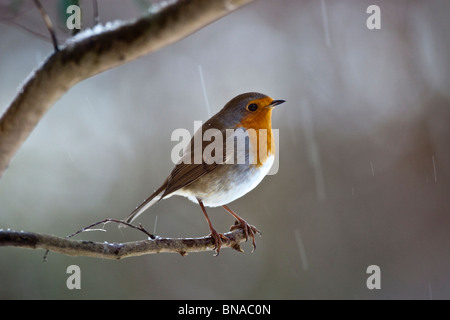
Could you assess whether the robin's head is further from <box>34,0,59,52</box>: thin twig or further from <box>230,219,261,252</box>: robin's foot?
<box>34,0,59,52</box>: thin twig

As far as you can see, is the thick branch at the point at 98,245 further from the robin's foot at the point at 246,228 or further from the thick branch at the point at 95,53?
the robin's foot at the point at 246,228

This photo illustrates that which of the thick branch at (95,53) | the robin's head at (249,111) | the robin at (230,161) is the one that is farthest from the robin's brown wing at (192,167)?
the thick branch at (95,53)

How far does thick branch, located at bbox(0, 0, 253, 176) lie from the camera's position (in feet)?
3.14

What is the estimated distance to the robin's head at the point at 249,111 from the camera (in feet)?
7.80

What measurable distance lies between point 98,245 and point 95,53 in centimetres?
63

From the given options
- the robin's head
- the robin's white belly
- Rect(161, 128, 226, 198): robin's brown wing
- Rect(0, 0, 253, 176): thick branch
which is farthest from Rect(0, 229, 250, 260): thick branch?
the robin's head

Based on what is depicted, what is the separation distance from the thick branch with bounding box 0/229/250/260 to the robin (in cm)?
33

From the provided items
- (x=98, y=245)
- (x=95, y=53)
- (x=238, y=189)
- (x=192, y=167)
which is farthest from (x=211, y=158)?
(x=95, y=53)

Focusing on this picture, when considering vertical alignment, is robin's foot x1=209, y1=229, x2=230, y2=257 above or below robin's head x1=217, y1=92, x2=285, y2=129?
below

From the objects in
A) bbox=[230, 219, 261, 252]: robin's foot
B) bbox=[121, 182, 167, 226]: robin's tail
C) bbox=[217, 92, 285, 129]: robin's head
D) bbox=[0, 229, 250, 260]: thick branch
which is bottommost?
bbox=[0, 229, 250, 260]: thick branch

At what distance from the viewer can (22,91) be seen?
3.46 ft

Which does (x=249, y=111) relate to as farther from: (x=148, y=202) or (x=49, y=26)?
(x=49, y=26)

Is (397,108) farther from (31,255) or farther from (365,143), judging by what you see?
(31,255)

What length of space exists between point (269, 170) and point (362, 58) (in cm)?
302
